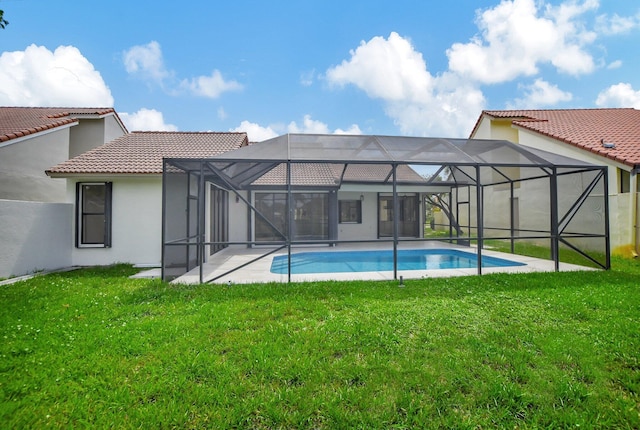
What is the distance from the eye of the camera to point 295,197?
13.5m

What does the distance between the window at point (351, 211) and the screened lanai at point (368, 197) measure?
51 mm

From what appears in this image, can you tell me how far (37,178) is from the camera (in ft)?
35.1

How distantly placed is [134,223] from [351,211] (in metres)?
9.50

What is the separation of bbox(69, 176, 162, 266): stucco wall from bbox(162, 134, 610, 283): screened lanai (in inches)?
61.1

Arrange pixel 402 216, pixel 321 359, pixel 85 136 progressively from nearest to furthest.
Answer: pixel 321 359
pixel 85 136
pixel 402 216

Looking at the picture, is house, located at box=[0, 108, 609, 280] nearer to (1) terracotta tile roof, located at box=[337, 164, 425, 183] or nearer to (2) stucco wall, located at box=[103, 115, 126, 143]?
(2) stucco wall, located at box=[103, 115, 126, 143]

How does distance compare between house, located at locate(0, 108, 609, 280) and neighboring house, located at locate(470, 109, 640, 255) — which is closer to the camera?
house, located at locate(0, 108, 609, 280)

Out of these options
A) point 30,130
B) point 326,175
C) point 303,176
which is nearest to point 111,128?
point 30,130

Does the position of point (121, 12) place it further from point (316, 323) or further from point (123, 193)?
point (316, 323)

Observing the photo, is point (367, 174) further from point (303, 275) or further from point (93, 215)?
point (93, 215)

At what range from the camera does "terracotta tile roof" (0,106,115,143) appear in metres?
10.8

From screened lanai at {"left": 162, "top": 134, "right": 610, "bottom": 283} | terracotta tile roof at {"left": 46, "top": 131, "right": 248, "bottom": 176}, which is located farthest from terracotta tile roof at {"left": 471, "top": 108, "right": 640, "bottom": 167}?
terracotta tile roof at {"left": 46, "top": 131, "right": 248, "bottom": 176}

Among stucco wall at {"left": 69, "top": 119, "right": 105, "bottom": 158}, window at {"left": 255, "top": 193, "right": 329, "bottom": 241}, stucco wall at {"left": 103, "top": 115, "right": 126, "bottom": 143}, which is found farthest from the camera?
window at {"left": 255, "top": 193, "right": 329, "bottom": 241}

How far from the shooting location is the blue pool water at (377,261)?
8797 millimetres
